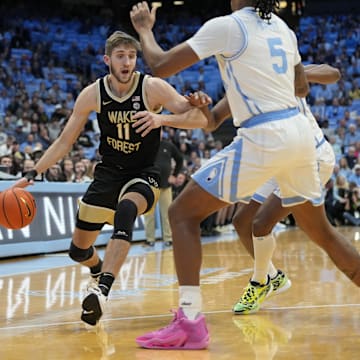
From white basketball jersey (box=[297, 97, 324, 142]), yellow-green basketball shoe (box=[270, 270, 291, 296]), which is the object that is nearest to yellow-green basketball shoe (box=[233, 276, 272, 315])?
yellow-green basketball shoe (box=[270, 270, 291, 296])

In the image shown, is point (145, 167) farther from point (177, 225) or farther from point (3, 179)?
point (3, 179)

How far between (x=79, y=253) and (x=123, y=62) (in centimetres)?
151

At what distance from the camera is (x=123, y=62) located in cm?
593

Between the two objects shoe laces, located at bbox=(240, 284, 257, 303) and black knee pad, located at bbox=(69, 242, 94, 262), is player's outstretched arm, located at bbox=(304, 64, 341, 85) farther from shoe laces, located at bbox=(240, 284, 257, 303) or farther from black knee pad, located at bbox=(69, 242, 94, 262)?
black knee pad, located at bbox=(69, 242, 94, 262)

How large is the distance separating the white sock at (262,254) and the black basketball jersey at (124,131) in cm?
103

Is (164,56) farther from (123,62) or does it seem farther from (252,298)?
(252,298)

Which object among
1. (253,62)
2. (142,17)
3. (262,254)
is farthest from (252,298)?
(142,17)

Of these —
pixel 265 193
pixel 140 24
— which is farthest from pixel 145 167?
pixel 140 24

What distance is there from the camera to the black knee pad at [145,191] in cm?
591

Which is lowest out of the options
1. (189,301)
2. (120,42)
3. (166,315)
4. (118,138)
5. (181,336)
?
(166,315)

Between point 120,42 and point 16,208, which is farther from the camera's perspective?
point 16,208

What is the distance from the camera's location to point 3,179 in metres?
10.9

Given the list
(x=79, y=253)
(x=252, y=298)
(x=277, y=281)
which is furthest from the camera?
(x=277, y=281)

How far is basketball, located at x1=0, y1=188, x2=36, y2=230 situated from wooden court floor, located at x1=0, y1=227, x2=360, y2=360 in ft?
2.29
